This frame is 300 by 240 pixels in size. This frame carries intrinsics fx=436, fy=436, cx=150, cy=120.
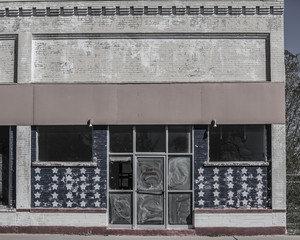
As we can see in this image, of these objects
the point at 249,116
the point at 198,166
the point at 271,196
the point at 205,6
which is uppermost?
the point at 205,6

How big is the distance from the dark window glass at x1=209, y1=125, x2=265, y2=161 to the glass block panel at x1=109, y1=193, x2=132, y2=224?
2.59 meters

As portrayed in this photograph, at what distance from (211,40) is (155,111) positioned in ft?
8.16

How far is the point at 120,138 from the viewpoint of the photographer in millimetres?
11758

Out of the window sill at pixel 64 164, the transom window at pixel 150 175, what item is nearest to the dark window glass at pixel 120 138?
the transom window at pixel 150 175

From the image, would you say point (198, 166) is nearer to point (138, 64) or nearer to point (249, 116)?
point (249, 116)

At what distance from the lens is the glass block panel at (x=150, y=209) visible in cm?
1162

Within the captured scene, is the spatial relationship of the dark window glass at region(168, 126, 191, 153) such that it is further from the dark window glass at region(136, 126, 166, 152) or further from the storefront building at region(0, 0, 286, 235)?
the dark window glass at region(136, 126, 166, 152)

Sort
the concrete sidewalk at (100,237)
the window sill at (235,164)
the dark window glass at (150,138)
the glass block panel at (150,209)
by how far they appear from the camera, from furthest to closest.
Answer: the dark window glass at (150,138)
the glass block panel at (150,209)
the window sill at (235,164)
the concrete sidewalk at (100,237)

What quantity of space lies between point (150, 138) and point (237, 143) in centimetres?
233

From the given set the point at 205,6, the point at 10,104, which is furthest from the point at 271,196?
the point at 10,104

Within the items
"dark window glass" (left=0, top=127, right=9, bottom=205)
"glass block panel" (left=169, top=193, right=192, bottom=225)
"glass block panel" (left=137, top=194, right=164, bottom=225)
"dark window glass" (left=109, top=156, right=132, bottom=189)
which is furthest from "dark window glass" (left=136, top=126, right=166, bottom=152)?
"dark window glass" (left=0, top=127, right=9, bottom=205)

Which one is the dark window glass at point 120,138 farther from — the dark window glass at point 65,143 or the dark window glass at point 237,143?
the dark window glass at point 237,143

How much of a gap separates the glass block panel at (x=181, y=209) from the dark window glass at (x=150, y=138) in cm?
140

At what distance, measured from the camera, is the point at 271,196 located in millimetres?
11477
